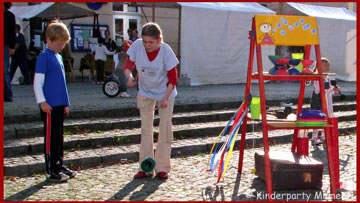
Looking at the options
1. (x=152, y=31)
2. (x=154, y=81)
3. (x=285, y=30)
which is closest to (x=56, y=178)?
(x=154, y=81)

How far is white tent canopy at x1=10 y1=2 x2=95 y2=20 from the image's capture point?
14081 millimetres

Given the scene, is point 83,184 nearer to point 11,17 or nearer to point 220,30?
point 11,17

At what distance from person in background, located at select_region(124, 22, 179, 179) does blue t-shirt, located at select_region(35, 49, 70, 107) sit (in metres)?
0.70

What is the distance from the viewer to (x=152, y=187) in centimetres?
496

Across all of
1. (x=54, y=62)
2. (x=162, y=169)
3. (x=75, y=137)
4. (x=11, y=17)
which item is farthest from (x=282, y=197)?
(x=11, y=17)

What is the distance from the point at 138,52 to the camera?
5.13 meters

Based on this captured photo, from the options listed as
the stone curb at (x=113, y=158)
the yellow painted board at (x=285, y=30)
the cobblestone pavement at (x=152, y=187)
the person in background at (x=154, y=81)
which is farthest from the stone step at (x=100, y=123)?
the yellow painted board at (x=285, y=30)

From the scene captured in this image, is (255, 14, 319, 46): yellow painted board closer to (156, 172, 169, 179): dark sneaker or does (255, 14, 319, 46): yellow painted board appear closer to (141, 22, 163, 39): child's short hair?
(141, 22, 163, 39): child's short hair

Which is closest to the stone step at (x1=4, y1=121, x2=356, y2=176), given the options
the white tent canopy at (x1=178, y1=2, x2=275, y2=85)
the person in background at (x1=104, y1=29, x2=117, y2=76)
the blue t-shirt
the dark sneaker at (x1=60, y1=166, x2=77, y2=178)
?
the dark sneaker at (x1=60, y1=166, x2=77, y2=178)

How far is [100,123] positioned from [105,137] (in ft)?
1.94

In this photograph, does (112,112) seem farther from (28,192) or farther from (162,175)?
(28,192)

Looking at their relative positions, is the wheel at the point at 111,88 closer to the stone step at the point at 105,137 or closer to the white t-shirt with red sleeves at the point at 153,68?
the stone step at the point at 105,137

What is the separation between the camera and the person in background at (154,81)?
16.5ft

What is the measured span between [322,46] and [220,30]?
4.44m
